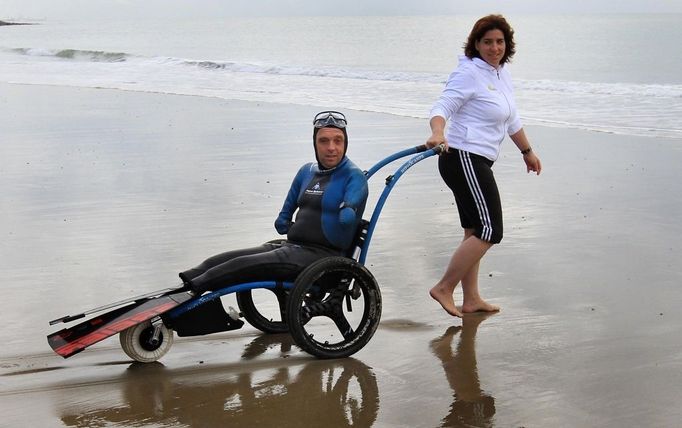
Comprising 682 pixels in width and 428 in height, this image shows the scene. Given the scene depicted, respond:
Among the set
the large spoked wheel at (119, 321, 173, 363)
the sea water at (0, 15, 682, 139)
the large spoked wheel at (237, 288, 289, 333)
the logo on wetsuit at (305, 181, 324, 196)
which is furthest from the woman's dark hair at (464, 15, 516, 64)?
the sea water at (0, 15, 682, 139)

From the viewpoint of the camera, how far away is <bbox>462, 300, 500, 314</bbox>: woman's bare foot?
540 cm

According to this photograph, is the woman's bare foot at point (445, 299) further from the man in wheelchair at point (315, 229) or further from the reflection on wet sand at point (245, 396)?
the reflection on wet sand at point (245, 396)

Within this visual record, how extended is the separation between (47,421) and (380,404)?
4.37 ft

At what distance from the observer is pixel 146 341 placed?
446 centimetres

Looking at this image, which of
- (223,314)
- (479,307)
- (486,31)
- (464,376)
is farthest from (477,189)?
(223,314)

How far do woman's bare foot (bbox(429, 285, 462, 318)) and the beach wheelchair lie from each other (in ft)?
2.43

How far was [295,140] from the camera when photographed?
12836 mm

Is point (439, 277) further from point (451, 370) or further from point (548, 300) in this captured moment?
point (451, 370)

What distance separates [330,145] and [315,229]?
0.43 metres

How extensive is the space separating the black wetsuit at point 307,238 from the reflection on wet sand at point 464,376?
0.73 m

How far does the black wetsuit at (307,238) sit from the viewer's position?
→ 452 cm

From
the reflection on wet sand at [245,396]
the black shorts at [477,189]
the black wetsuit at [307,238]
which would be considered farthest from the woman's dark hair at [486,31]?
the reflection on wet sand at [245,396]

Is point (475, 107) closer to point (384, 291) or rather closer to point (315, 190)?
point (315, 190)

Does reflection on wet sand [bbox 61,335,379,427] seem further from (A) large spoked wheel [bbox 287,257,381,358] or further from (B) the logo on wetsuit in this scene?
(B) the logo on wetsuit
